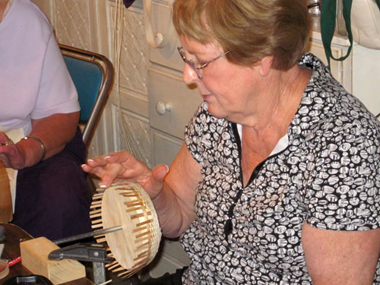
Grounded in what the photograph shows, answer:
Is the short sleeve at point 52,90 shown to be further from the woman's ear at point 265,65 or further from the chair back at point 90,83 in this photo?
the woman's ear at point 265,65

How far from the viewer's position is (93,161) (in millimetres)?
1250

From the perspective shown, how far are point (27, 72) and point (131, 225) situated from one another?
3.18ft

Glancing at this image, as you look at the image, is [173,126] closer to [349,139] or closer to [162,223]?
[162,223]

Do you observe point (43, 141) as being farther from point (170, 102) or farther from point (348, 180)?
point (348, 180)

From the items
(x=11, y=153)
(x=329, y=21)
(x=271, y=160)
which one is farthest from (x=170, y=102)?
(x=271, y=160)

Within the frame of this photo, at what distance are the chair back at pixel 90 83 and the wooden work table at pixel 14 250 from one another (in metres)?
0.80

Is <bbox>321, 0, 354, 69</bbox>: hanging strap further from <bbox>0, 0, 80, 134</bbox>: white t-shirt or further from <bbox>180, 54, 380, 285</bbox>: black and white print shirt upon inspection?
<bbox>0, 0, 80, 134</bbox>: white t-shirt

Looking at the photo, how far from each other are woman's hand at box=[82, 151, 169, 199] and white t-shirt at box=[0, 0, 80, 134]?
0.65 metres

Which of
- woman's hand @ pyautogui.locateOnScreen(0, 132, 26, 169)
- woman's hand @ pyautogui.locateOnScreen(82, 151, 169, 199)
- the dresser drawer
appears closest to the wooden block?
woman's hand @ pyautogui.locateOnScreen(82, 151, 169, 199)

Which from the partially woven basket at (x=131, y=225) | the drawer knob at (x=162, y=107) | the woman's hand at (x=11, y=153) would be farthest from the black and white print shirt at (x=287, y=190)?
the drawer knob at (x=162, y=107)

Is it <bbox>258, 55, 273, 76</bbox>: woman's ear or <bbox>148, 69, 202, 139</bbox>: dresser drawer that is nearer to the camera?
<bbox>258, 55, 273, 76</bbox>: woman's ear

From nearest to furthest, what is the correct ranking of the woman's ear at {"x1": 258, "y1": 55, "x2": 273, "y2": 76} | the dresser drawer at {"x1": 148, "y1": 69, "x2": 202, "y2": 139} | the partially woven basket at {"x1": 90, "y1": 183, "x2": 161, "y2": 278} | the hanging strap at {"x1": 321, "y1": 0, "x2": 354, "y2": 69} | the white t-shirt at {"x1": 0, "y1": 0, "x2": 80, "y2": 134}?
the partially woven basket at {"x1": 90, "y1": 183, "x2": 161, "y2": 278}
the woman's ear at {"x1": 258, "y1": 55, "x2": 273, "y2": 76}
the hanging strap at {"x1": 321, "y1": 0, "x2": 354, "y2": 69}
the white t-shirt at {"x1": 0, "y1": 0, "x2": 80, "y2": 134}
the dresser drawer at {"x1": 148, "y1": 69, "x2": 202, "y2": 139}

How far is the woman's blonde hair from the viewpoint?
44.9 inches

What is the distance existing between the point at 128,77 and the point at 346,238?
1.47 m
